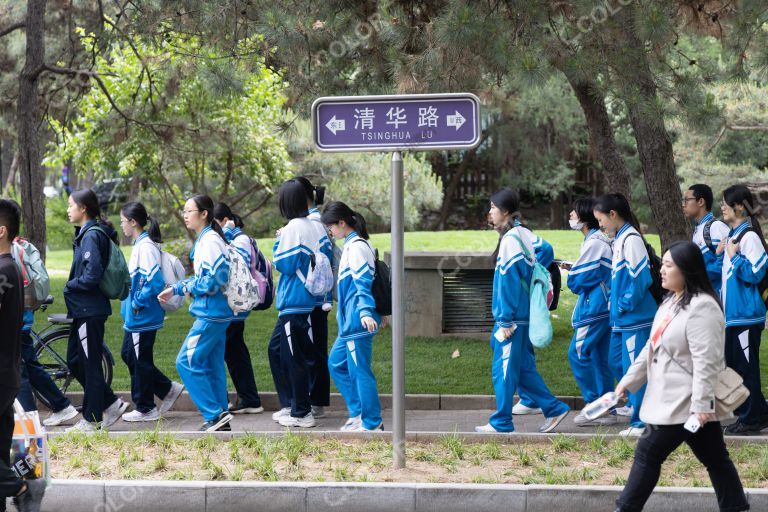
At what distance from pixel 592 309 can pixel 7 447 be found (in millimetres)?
4664

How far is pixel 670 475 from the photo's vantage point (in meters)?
6.58

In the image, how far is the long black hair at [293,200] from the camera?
8336 millimetres

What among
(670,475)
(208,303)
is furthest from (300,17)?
(670,475)

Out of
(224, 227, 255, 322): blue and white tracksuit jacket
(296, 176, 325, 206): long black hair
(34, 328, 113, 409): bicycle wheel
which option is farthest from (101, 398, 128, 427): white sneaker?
(296, 176, 325, 206): long black hair

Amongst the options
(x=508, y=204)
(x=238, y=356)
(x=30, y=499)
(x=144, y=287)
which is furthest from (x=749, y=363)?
(x=30, y=499)

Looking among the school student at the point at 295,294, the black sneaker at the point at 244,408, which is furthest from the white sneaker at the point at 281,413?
the black sneaker at the point at 244,408

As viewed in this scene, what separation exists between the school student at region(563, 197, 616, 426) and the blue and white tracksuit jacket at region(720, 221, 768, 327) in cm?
96

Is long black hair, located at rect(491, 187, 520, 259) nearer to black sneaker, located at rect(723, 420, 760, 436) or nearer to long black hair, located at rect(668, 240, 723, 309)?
black sneaker, located at rect(723, 420, 760, 436)

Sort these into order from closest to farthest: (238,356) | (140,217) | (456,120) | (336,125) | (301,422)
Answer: (456,120) → (336,125) → (301,422) → (140,217) → (238,356)

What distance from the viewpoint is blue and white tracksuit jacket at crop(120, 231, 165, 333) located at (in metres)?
8.66

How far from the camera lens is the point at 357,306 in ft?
25.6

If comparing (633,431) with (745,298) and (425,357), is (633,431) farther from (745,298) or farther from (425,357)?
(425,357)

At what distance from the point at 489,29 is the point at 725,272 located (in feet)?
8.64

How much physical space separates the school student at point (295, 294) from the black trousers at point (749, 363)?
324 centimetres
